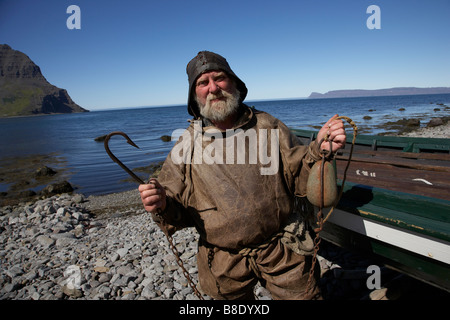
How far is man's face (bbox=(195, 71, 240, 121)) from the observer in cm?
239

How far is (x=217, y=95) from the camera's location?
243cm

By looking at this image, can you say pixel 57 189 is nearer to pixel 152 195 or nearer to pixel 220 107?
pixel 152 195

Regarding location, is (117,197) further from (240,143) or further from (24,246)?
(240,143)

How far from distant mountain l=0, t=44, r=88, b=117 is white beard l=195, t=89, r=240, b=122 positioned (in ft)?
603

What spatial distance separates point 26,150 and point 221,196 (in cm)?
3179

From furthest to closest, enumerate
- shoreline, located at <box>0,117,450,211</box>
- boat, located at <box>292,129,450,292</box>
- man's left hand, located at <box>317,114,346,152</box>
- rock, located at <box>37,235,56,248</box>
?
shoreline, located at <box>0,117,450,211</box>, rock, located at <box>37,235,56,248</box>, boat, located at <box>292,129,450,292</box>, man's left hand, located at <box>317,114,346,152</box>

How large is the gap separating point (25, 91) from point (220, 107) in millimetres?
212129

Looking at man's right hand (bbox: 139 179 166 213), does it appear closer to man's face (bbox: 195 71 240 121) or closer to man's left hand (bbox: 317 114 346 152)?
man's face (bbox: 195 71 240 121)

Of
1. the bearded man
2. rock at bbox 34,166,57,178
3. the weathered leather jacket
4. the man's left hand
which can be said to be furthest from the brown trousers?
rock at bbox 34,166,57,178

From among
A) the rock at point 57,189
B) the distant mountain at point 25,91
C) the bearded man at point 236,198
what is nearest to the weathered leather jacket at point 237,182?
the bearded man at point 236,198

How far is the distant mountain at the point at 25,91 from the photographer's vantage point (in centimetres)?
14938

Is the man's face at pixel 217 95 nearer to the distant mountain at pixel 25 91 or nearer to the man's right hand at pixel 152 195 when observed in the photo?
the man's right hand at pixel 152 195

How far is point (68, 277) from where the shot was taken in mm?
4293

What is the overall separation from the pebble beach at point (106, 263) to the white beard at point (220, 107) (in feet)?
9.42
